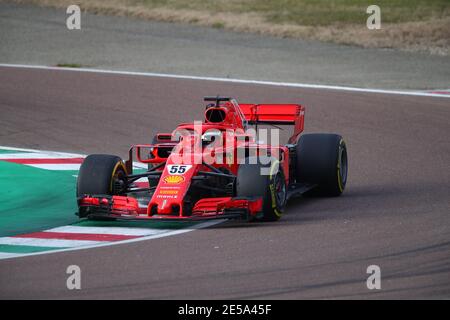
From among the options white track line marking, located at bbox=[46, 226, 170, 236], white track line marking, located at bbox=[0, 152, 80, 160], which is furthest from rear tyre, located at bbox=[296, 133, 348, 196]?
white track line marking, located at bbox=[0, 152, 80, 160]

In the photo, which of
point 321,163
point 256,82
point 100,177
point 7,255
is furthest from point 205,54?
point 7,255

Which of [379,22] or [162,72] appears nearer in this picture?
[162,72]

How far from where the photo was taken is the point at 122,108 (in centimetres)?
2106

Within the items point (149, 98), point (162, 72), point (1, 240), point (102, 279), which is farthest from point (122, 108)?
point (102, 279)

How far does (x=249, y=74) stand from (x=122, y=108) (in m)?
5.08

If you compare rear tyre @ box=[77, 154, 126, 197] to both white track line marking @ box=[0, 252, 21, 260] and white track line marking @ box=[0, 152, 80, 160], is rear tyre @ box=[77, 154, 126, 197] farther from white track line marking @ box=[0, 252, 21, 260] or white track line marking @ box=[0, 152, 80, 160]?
white track line marking @ box=[0, 152, 80, 160]

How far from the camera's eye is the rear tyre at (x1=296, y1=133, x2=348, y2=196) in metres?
14.0

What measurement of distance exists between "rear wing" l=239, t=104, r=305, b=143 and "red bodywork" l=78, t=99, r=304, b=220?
1.68 feet

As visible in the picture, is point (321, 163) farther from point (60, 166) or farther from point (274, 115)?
point (60, 166)

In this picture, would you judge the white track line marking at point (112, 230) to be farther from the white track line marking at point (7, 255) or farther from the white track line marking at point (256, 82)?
the white track line marking at point (256, 82)

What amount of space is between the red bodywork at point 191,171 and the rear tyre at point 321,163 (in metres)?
0.26

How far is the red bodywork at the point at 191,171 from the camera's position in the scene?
12.2 metres

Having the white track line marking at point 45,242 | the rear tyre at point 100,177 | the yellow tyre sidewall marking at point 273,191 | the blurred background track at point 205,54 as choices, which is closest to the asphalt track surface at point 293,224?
the yellow tyre sidewall marking at point 273,191

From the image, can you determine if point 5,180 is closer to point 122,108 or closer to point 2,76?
point 122,108
